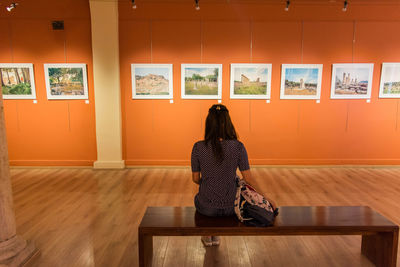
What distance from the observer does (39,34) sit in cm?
620

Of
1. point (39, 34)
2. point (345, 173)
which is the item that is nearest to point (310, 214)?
point (345, 173)

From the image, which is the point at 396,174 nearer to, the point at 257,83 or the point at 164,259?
the point at 257,83

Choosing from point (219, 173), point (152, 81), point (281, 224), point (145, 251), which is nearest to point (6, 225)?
point (145, 251)

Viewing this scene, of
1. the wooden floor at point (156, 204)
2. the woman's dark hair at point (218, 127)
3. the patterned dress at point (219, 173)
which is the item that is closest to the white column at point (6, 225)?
the wooden floor at point (156, 204)

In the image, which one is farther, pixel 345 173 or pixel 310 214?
pixel 345 173

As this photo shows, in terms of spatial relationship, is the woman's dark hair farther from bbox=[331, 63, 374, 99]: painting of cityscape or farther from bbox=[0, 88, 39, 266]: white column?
bbox=[331, 63, 374, 99]: painting of cityscape

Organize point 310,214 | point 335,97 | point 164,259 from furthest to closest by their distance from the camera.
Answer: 1. point 335,97
2. point 164,259
3. point 310,214

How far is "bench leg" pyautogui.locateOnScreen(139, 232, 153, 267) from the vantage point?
2.35 m

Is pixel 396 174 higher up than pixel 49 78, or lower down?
lower down

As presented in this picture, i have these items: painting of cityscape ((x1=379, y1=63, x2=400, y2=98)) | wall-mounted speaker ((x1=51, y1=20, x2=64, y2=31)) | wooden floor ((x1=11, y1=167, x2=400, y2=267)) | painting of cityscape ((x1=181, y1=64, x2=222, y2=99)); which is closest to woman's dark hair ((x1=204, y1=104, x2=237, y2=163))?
wooden floor ((x1=11, y1=167, x2=400, y2=267))

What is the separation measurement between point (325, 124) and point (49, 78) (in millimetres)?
6828

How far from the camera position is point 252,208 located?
2322 mm

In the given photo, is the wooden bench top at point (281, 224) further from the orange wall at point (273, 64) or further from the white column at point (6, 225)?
the orange wall at point (273, 64)

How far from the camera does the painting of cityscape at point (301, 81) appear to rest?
6.27m
